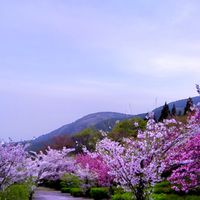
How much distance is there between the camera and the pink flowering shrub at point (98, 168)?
23689 millimetres

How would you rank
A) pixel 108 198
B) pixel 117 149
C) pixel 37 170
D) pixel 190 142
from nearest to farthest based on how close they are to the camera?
pixel 190 142, pixel 117 149, pixel 108 198, pixel 37 170

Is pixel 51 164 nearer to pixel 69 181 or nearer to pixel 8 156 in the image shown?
pixel 69 181

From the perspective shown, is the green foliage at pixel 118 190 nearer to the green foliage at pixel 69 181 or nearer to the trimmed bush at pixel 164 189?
the trimmed bush at pixel 164 189

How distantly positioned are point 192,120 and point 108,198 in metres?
14.9

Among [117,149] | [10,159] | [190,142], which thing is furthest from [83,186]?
[190,142]

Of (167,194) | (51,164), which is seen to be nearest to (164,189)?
(167,194)

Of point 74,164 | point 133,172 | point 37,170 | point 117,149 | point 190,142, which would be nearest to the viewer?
point 190,142

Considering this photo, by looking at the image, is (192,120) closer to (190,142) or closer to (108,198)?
(190,142)

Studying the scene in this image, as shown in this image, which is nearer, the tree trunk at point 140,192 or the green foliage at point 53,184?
the tree trunk at point 140,192

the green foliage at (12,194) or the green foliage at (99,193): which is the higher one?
the green foliage at (12,194)

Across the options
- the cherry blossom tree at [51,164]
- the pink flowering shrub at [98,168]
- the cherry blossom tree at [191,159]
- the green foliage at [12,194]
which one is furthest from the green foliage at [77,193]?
the cherry blossom tree at [191,159]

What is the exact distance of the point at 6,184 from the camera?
16234 millimetres

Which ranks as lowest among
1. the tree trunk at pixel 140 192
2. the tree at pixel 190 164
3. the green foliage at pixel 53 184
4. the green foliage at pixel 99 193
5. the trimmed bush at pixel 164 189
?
the green foliage at pixel 53 184

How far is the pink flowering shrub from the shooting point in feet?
77.7
